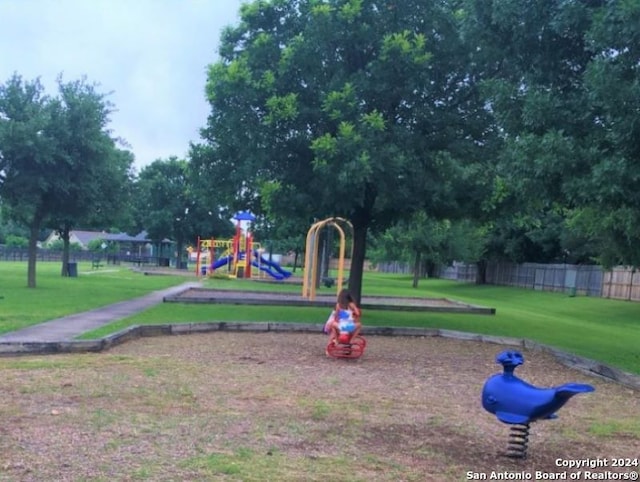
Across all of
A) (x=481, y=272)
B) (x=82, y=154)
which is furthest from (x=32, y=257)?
(x=481, y=272)

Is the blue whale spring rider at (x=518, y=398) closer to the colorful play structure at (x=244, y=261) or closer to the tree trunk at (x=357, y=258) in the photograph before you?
the tree trunk at (x=357, y=258)

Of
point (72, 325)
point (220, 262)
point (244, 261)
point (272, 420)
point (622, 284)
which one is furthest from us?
point (220, 262)

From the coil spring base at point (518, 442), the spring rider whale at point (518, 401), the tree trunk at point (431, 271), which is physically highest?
the spring rider whale at point (518, 401)

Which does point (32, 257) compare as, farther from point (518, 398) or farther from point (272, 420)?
point (518, 398)

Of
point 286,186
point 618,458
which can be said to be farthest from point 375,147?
point 618,458

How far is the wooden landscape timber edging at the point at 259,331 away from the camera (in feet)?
33.7

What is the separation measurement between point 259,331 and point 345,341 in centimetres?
390

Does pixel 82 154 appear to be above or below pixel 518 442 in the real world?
above

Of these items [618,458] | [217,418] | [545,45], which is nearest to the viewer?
[618,458]

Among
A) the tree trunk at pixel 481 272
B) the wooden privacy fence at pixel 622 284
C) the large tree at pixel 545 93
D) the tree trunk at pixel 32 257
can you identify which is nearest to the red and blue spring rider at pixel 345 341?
the large tree at pixel 545 93

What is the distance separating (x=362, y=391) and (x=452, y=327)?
9.92 m

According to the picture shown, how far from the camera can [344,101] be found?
14.4 m

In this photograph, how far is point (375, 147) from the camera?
14172mm

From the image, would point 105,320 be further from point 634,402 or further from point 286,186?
point 634,402
